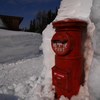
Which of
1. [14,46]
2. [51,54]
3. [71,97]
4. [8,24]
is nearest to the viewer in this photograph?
[71,97]

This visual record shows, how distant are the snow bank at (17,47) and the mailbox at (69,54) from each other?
5584 millimetres

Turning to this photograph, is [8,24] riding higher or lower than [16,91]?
higher

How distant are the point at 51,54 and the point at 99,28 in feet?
4.32

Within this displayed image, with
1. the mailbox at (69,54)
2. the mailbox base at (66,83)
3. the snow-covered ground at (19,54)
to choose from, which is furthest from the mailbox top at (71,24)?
the snow-covered ground at (19,54)

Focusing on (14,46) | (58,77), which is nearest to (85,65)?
(58,77)

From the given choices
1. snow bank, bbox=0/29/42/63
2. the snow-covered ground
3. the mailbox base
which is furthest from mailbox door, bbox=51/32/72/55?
snow bank, bbox=0/29/42/63

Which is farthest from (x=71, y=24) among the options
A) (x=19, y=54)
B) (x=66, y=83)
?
(x=19, y=54)

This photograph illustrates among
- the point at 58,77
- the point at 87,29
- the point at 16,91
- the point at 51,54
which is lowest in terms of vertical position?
the point at 16,91

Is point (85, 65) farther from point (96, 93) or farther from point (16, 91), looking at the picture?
point (16, 91)

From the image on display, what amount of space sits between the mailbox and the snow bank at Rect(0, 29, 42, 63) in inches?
220

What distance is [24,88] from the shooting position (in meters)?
3.59

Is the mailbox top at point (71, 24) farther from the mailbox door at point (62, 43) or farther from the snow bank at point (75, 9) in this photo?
the snow bank at point (75, 9)

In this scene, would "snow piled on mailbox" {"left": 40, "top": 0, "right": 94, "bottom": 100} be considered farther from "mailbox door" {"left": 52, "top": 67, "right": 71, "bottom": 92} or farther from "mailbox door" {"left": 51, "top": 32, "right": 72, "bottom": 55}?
"mailbox door" {"left": 51, "top": 32, "right": 72, "bottom": 55}

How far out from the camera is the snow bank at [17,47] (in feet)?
29.0
